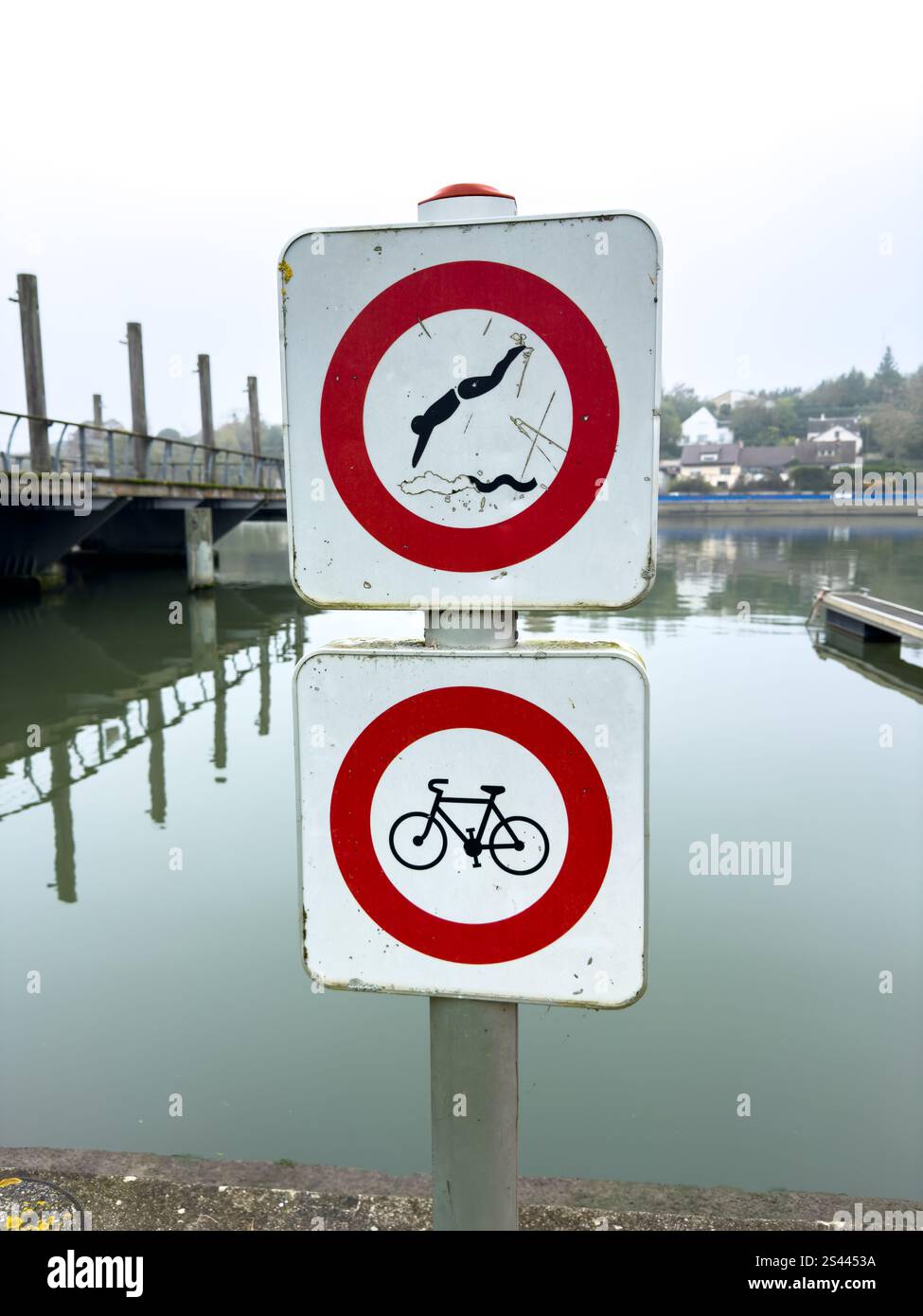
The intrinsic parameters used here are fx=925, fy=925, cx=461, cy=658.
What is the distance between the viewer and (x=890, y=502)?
54719 millimetres

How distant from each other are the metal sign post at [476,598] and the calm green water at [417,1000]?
241cm

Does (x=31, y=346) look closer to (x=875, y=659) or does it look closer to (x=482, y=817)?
(x=875, y=659)

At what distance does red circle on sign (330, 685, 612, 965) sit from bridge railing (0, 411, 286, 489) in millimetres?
14539

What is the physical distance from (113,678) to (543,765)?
38.3 feet

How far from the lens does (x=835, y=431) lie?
8944 cm

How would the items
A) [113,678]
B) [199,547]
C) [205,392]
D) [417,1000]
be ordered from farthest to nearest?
[205,392]
[199,547]
[113,678]
[417,1000]

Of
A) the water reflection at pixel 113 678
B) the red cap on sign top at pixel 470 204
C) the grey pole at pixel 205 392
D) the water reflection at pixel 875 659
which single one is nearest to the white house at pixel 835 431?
the grey pole at pixel 205 392

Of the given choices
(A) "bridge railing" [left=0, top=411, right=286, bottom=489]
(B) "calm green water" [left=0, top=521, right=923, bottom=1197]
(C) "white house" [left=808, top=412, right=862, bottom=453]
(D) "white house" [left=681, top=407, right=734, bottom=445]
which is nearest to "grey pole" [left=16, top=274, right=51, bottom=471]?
(A) "bridge railing" [left=0, top=411, right=286, bottom=489]

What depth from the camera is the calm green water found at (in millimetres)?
3443

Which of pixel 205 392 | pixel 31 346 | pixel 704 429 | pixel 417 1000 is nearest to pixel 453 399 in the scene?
pixel 417 1000

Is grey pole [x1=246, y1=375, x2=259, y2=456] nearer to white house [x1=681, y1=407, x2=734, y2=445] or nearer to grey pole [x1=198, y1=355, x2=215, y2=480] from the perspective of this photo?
grey pole [x1=198, y1=355, x2=215, y2=480]

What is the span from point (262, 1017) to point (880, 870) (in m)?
3.88
